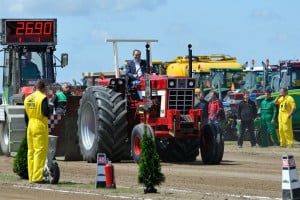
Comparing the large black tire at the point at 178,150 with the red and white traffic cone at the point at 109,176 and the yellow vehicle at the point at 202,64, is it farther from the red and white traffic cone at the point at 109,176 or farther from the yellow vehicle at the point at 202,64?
the yellow vehicle at the point at 202,64

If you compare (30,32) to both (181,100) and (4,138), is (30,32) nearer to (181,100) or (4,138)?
(4,138)

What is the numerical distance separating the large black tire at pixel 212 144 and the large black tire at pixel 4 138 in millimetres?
6389

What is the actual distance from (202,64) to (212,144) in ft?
71.9

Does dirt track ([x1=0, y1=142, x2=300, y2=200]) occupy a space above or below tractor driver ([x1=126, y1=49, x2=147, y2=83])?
below

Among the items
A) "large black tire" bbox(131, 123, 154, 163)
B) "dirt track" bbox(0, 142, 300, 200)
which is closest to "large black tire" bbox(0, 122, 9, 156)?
"dirt track" bbox(0, 142, 300, 200)

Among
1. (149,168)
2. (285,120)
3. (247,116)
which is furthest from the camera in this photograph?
(247,116)

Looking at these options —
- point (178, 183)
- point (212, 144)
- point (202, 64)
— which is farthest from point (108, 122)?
point (202, 64)

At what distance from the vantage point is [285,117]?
30.8 meters

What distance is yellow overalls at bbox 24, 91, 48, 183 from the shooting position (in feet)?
60.2

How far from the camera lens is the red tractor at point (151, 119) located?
22562 millimetres

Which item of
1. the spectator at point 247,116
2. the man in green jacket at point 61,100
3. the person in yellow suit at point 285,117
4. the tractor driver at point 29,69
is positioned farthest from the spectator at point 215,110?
the man in green jacket at point 61,100

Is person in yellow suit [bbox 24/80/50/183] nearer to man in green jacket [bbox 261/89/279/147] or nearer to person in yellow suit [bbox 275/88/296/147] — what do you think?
person in yellow suit [bbox 275/88/296/147]

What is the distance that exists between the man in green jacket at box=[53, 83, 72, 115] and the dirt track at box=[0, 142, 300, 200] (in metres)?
1.56

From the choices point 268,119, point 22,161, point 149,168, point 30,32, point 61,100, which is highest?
point 30,32
